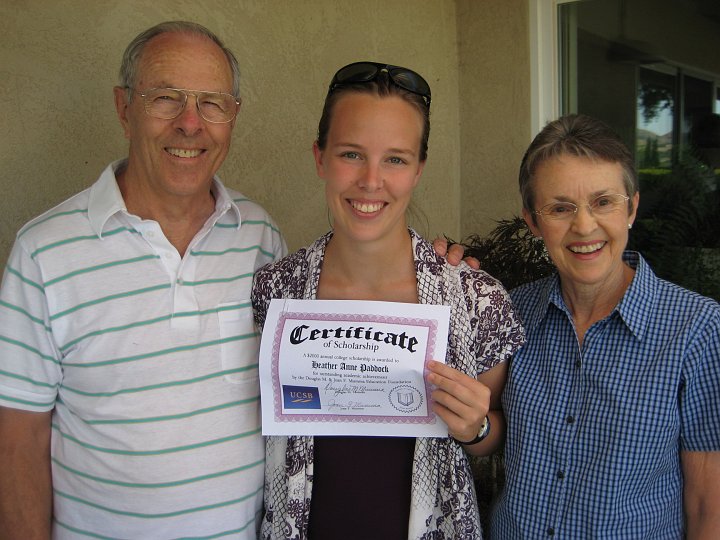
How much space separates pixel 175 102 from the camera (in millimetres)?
2158

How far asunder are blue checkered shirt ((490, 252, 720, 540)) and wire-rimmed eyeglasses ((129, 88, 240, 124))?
1.22 metres

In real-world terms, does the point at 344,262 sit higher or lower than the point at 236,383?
higher

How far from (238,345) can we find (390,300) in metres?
0.49

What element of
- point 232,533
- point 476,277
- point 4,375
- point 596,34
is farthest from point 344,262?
point 596,34

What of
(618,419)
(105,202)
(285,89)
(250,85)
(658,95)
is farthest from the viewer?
(658,95)

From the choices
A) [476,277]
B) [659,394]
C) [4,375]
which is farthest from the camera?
[476,277]

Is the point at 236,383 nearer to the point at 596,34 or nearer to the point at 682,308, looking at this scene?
the point at 682,308

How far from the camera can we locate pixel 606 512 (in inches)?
74.6

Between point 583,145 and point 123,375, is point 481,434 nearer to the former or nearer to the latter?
point 583,145

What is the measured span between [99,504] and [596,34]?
3.88 m

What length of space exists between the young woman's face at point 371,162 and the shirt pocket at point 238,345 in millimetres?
446

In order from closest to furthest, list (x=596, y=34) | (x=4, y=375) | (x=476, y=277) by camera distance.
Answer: (x=4, y=375)
(x=476, y=277)
(x=596, y=34)

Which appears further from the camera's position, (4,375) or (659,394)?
(4,375)
